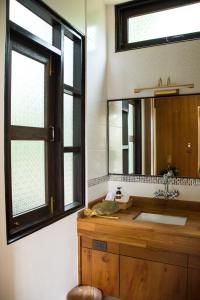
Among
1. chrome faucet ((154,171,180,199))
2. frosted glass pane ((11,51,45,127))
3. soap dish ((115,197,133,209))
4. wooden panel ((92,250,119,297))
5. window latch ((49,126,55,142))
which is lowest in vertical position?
wooden panel ((92,250,119,297))

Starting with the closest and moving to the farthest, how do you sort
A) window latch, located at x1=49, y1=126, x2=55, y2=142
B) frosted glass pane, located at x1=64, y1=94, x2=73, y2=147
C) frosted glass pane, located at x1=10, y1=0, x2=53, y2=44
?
frosted glass pane, located at x1=10, y1=0, x2=53, y2=44 < window latch, located at x1=49, y1=126, x2=55, y2=142 < frosted glass pane, located at x1=64, y1=94, x2=73, y2=147

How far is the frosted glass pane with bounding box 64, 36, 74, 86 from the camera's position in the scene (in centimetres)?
205

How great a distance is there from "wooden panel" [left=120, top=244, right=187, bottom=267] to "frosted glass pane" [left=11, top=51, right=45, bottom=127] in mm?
1115

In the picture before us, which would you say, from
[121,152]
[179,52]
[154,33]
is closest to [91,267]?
[121,152]

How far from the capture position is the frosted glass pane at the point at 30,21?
1.51 metres

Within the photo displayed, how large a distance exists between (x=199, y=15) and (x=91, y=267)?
7.56ft

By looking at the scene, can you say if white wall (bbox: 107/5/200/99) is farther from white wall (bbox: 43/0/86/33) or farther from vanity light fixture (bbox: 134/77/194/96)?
white wall (bbox: 43/0/86/33)

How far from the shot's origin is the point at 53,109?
1890 mm

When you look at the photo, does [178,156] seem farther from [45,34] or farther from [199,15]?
[45,34]

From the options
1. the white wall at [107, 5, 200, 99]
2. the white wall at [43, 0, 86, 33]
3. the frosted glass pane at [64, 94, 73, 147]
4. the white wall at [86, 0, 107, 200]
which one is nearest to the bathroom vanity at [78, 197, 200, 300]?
the white wall at [86, 0, 107, 200]

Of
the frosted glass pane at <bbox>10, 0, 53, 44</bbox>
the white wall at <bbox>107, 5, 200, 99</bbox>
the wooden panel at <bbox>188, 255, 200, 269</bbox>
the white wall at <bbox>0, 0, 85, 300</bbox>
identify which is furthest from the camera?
the white wall at <bbox>107, 5, 200, 99</bbox>

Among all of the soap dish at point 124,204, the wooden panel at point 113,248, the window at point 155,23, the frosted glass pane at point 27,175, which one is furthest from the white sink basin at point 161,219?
the window at point 155,23

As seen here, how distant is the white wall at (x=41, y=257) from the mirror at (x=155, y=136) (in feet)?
2.60

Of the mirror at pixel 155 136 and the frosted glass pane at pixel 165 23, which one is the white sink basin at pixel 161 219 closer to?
the mirror at pixel 155 136
